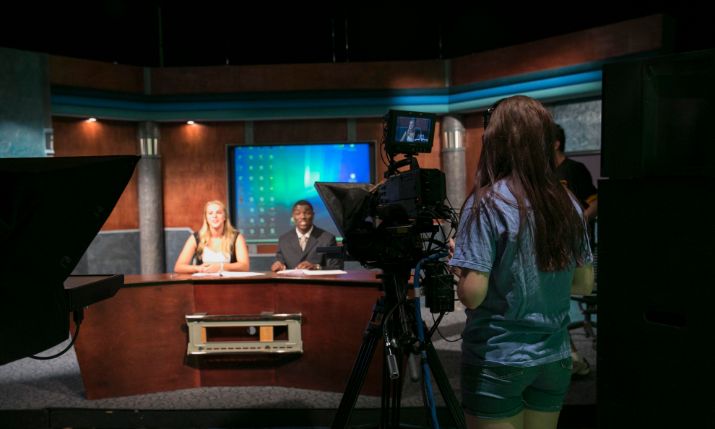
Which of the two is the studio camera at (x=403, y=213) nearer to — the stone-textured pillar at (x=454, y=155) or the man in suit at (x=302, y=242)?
the man in suit at (x=302, y=242)

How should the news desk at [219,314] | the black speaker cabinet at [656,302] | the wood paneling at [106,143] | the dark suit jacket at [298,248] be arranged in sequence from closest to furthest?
the black speaker cabinet at [656,302] → the news desk at [219,314] → the dark suit jacket at [298,248] → the wood paneling at [106,143]

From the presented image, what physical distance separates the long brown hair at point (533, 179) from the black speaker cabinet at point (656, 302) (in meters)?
0.09

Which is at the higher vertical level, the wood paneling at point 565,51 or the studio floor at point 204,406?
the wood paneling at point 565,51

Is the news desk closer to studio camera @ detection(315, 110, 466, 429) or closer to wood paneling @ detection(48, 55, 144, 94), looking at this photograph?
studio camera @ detection(315, 110, 466, 429)

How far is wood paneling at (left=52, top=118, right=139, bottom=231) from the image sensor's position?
5.73m

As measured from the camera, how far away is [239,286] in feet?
11.3

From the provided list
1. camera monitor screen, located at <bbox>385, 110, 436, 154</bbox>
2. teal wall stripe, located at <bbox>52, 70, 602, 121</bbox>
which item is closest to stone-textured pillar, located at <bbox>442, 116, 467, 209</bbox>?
teal wall stripe, located at <bbox>52, 70, 602, 121</bbox>

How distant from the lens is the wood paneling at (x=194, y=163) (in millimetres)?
6242

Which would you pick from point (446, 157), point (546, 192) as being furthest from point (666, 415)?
point (446, 157)

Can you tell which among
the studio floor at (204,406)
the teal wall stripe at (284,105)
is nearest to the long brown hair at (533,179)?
the studio floor at (204,406)

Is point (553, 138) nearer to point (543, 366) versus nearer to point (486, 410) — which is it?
point (543, 366)

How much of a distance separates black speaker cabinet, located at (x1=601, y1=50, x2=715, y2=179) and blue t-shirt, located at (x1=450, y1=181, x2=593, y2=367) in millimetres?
235

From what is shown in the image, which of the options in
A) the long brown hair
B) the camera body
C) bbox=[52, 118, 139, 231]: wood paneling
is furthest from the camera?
bbox=[52, 118, 139, 231]: wood paneling

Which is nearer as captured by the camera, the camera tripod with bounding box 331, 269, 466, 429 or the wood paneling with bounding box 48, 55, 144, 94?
the camera tripod with bounding box 331, 269, 466, 429
